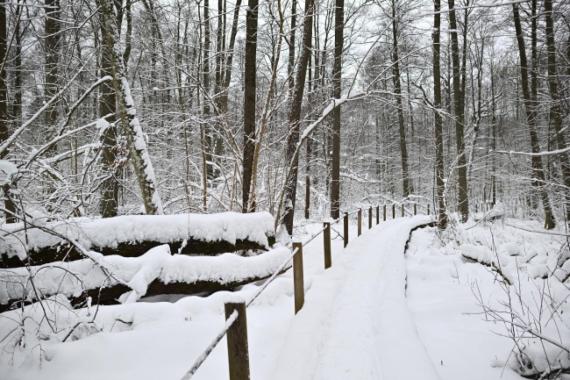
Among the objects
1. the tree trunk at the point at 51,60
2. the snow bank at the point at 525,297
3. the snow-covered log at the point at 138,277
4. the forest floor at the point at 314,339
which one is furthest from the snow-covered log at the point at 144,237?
the snow bank at the point at 525,297

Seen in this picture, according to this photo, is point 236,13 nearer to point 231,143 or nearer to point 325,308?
point 231,143

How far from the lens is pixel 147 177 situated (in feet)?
23.5

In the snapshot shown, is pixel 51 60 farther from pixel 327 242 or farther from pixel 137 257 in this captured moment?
pixel 327 242

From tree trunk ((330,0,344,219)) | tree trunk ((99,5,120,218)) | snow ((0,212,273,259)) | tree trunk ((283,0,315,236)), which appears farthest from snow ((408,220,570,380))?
tree trunk ((99,5,120,218))

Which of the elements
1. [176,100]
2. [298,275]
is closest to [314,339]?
[298,275]

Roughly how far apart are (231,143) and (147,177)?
2.28 m

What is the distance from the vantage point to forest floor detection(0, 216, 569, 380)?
3.07 metres

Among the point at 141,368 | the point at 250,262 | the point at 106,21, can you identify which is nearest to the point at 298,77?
the point at 106,21

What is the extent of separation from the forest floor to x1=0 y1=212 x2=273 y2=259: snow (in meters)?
1.15

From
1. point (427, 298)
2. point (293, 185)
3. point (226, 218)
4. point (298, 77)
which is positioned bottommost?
point (427, 298)

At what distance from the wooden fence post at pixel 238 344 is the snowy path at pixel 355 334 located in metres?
0.83

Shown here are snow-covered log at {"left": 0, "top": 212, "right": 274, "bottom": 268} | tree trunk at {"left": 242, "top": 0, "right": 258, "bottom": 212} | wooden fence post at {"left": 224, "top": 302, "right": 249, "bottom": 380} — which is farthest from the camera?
Answer: tree trunk at {"left": 242, "top": 0, "right": 258, "bottom": 212}

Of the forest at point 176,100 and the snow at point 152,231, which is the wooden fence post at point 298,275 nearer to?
the snow at point 152,231

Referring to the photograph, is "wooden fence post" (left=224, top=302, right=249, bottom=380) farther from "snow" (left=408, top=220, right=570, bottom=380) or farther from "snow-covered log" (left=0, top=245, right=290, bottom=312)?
"snow-covered log" (left=0, top=245, right=290, bottom=312)
